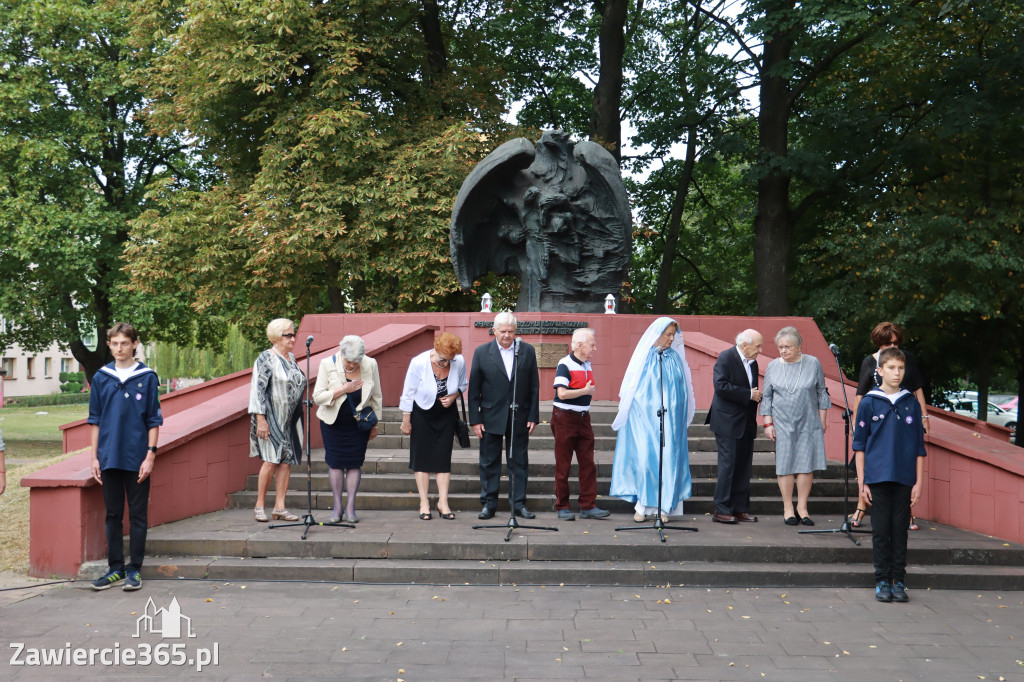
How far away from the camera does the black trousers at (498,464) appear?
771 cm

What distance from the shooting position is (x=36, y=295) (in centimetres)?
2347

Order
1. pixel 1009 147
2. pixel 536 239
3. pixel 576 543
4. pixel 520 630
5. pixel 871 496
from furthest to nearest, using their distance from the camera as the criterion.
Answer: pixel 1009 147
pixel 536 239
pixel 576 543
pixel 871 496
pixel 520 630

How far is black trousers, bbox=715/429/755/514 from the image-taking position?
7.79 meters

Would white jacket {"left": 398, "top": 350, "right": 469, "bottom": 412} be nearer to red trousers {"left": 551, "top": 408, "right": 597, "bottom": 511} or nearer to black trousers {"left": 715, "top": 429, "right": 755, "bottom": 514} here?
red trousers {"left": 551, "top": 408, "right": 597, "bottom": 511}

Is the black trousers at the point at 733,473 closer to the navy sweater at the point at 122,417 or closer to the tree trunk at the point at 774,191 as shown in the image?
the navy sweater at the point at 122,417

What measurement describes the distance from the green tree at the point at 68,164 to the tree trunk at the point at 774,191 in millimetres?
15011

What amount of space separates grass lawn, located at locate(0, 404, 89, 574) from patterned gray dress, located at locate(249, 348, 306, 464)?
2.01m

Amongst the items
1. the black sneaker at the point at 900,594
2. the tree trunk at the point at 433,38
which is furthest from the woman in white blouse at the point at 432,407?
the tree trunk at the point at 433,38

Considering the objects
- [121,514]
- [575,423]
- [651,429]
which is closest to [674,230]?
[651,429]

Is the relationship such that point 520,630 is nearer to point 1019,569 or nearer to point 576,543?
point 576,543

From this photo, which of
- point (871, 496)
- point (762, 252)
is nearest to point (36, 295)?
point (762, 252)

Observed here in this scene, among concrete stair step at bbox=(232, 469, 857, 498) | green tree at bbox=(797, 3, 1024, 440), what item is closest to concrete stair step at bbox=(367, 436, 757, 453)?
concrete stair step at bbox=(232, 469, 857, 498)

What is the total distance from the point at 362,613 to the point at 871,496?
369 centimetres

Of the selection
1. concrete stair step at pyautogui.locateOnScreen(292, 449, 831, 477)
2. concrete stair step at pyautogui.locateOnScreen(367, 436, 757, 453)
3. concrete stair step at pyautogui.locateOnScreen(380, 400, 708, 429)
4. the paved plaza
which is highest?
concrete stair step at pyautogui.locateOnScreen(380, 400, 708, 429)
